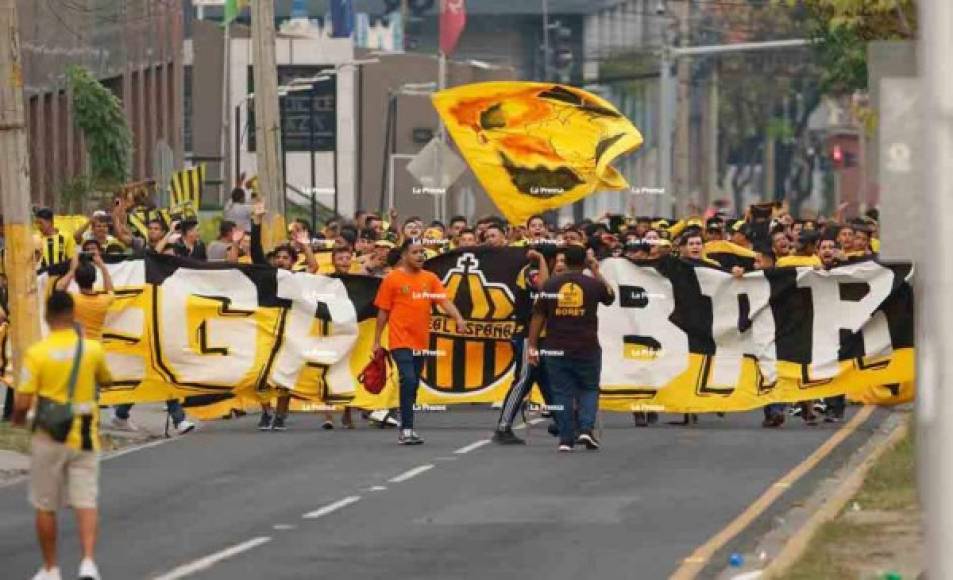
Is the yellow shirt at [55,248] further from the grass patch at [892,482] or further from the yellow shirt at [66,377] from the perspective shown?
the yellow shirt at [66,377]

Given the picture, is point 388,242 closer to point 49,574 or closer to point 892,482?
point 892,482

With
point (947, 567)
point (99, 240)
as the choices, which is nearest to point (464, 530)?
point (947, 567)

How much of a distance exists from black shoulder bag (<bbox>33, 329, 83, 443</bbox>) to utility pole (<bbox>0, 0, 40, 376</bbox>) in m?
7.92

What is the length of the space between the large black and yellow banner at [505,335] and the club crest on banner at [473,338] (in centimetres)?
Answer: 1

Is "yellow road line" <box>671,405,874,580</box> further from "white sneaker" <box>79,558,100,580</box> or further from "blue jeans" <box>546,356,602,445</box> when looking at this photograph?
"white sneaker" <box>79,558,100,580</box>

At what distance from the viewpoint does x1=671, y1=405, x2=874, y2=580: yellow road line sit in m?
15.1

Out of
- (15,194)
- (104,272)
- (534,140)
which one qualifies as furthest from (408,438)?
(534,140)

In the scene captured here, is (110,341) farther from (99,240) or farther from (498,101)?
(498,101)

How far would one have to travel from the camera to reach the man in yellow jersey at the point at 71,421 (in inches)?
562

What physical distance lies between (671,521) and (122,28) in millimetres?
37935

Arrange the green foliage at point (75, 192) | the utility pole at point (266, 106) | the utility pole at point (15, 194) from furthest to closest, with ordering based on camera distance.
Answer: the green foliage at point (75, 192) < the utility pole at point (266, 106) < the utility pole at point (15, 194)

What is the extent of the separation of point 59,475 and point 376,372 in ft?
29.9

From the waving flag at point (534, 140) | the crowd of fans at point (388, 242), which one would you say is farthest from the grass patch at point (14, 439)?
the waving flag at point (534, 140)

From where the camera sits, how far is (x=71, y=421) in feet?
47.1
